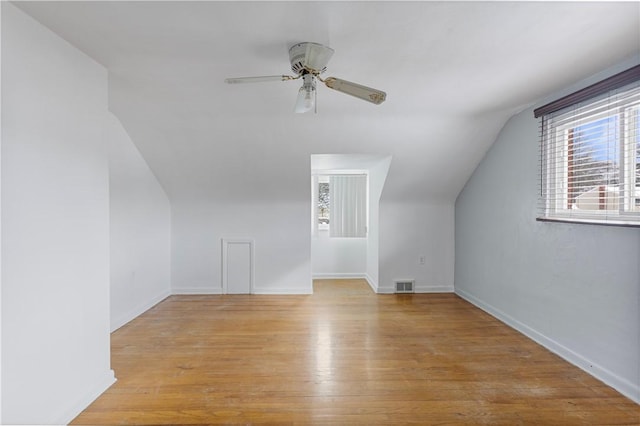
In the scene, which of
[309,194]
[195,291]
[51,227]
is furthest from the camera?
[195,291]

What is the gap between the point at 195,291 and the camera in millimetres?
4211

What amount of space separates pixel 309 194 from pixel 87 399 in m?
2.85

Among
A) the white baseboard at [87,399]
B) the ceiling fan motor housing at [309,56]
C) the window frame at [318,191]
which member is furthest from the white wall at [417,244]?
the white baseboard at [87,399]

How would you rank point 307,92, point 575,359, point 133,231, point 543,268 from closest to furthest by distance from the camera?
point 307,92, point 575,359, point 543,268, point 133,231

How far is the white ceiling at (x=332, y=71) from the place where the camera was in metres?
1.47

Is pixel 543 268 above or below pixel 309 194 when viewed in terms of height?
below

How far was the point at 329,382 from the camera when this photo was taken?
2.12m

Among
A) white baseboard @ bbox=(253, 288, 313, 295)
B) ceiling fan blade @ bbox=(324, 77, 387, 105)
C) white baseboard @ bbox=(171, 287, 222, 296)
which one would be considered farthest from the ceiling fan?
white baseboard @ bbox=(171, 287, 222, 296)

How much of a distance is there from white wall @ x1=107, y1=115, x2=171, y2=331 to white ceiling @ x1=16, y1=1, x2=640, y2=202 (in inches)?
7.2

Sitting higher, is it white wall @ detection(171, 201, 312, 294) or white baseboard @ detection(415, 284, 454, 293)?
white wall @ detection(171, 201, 312, 294)

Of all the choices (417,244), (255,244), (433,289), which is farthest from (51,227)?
(433,289)

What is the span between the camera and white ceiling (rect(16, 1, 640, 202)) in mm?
1470

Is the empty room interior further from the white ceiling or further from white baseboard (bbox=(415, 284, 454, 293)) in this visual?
white baseboard (bbox=(415, 284, 454, 293))

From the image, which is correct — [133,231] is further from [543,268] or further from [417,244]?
[543,268]
